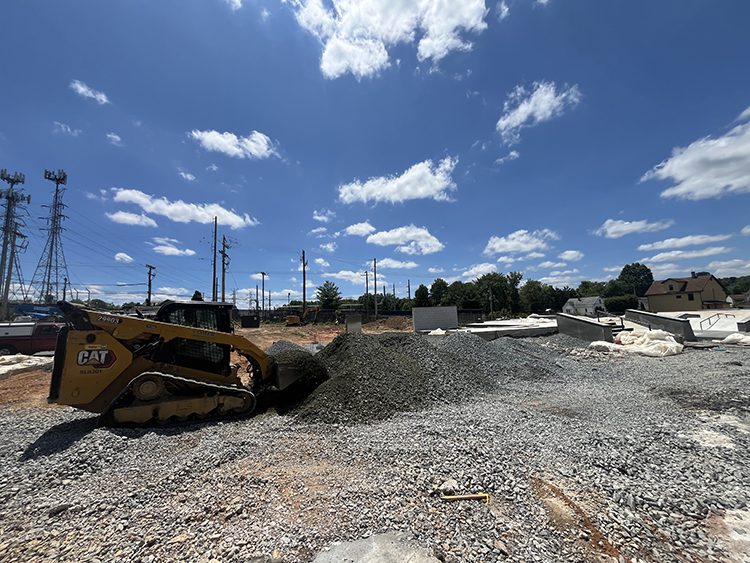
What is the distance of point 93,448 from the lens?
477cm

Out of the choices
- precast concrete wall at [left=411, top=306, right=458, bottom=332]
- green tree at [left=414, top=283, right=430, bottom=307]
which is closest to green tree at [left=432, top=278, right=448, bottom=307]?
green tree at [left=414, top=283, right=430, bottom=307]

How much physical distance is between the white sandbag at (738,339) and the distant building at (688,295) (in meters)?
44.1

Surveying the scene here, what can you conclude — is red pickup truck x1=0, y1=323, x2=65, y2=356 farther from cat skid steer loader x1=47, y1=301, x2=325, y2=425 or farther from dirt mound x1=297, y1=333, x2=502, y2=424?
dirt mound x1=297, y1=333, x2=502, y2=424

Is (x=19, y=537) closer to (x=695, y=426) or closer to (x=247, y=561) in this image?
(x=247, y=561)

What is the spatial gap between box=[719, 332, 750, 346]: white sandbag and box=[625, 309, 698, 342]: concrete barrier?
1.27 metres

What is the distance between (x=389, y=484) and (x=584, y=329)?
1711cm

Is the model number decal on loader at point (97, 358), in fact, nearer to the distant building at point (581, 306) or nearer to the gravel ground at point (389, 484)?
the gravel ground at point (389, 484)

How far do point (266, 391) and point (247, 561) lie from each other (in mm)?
5304

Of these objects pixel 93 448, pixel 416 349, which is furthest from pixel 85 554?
pixel 416 349

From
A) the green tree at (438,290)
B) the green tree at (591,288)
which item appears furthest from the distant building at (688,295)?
the green tree at (438,290)

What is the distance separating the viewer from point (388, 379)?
790 cm

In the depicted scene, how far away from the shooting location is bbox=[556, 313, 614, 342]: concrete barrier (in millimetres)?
16469

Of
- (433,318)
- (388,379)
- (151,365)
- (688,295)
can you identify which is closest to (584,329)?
(433,318)

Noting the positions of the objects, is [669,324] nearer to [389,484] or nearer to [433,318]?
[433,318]
